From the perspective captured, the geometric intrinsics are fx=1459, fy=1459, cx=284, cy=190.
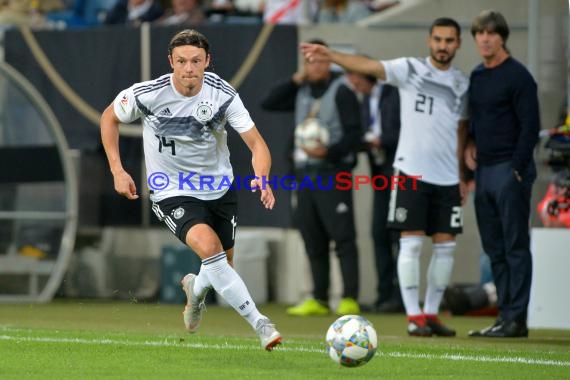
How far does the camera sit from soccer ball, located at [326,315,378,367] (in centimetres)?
830

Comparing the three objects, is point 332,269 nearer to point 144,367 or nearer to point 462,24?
point 462,24

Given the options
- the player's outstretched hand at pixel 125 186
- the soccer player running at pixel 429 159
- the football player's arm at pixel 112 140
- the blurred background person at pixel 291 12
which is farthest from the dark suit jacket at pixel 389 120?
the player's outstretched hand at pixel 125 186

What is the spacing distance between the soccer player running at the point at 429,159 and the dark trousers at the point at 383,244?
2.71 metres

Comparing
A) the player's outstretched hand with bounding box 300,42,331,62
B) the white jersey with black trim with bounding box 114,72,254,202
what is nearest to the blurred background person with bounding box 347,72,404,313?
the player's outstretched hand with bounding box 300,42,331,62

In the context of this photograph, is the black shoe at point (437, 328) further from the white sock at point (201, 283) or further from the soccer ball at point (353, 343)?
the soccer ball at point (353, 343)

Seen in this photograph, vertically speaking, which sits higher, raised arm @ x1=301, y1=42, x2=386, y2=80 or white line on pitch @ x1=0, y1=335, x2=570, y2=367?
raised arm @ x1=301, y1=42, x2=386, y2=80

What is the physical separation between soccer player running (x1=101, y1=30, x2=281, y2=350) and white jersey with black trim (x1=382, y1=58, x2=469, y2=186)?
6.99 ft

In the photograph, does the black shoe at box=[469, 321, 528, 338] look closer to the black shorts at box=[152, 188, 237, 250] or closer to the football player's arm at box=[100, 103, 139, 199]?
the black shorts at box=[152, 188, 237, 250]

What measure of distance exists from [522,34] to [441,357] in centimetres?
661

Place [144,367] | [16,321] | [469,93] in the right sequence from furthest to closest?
[16,321] < [469,93] < [144,367]

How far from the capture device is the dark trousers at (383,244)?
14.3 metres

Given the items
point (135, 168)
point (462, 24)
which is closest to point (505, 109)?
point (462, 24)

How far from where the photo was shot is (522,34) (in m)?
15.2

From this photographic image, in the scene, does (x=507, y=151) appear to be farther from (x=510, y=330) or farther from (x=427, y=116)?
(x=510, y=330)
